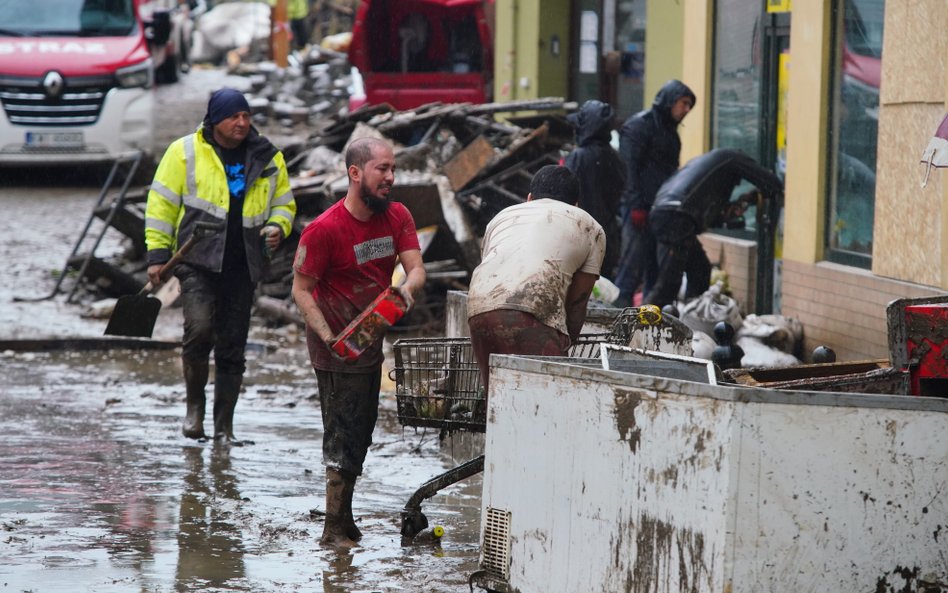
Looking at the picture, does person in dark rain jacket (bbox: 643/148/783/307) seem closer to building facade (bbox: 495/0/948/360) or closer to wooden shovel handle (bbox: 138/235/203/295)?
building facade (bbox: 495/0/948/360)

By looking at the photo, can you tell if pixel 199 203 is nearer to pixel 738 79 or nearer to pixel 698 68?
pixel 738 79

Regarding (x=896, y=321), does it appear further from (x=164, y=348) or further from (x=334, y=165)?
(x=334, y=165)

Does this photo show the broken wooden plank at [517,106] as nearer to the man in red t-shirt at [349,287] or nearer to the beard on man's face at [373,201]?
the man in red t-shirt at [349,287]

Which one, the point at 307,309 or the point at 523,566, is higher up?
the point at 307,309

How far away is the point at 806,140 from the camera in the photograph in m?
10.4

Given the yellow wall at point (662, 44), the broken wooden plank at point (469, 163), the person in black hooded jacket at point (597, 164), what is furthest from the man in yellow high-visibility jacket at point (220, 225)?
the yellow wall at point (662, 44)

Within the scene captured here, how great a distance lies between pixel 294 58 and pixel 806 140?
2310 centimetres

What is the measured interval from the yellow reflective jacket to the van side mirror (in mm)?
11890

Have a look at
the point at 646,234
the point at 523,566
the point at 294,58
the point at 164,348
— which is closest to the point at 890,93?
the point at 646,234

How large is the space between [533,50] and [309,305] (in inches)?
540

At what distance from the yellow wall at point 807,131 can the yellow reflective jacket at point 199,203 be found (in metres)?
4.10

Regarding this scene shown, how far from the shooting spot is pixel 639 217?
11.1 metres

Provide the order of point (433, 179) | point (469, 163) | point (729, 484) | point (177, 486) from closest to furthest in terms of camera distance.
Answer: point (729, 484)
point (177, 486)
point (433, 179)
point (469, 163)

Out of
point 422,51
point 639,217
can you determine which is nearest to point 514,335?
point 639,217
